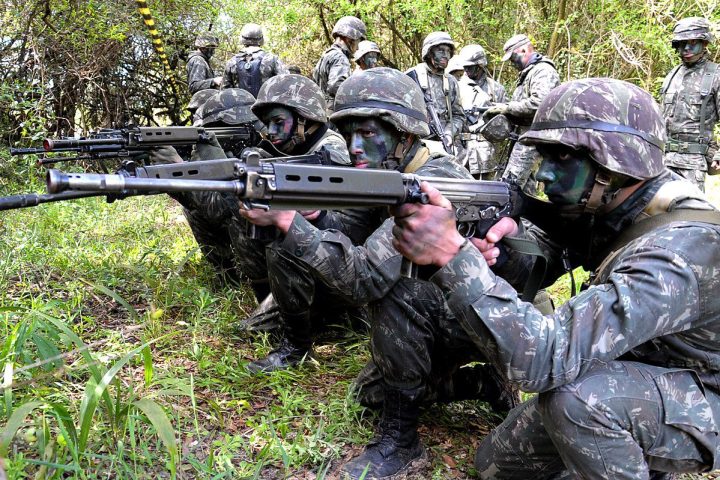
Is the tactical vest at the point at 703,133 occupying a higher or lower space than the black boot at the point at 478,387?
higher

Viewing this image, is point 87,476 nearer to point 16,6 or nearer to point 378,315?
point 378,315

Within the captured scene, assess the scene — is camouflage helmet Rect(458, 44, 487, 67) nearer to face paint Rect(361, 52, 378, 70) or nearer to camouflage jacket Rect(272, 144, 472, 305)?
face paint Rect(361, 52, 378, 70)

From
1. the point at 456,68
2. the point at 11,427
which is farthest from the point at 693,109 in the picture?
the point at 11,427

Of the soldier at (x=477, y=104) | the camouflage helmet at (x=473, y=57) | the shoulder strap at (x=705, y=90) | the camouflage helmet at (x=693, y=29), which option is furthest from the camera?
the camouflage helmet at (x=473, y=57)

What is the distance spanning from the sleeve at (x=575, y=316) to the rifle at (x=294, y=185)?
33 centimetres

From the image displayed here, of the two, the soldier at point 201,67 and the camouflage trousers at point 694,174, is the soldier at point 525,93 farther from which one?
the soldier at point 201,67

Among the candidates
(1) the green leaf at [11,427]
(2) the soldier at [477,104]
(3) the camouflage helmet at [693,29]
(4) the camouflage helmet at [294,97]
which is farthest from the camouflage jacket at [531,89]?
(1) the green leaf at [11,427]

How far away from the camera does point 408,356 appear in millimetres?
2881

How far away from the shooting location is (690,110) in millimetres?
6965

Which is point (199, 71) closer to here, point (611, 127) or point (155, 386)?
point (155, 386)

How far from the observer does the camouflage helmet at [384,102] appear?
334 centimetres

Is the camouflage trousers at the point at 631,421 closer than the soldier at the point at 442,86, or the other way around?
the camouflage trousers at the point at 631,421

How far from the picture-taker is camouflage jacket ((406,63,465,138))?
8.59 m

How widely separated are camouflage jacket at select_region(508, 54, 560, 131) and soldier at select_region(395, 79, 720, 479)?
542 cm
